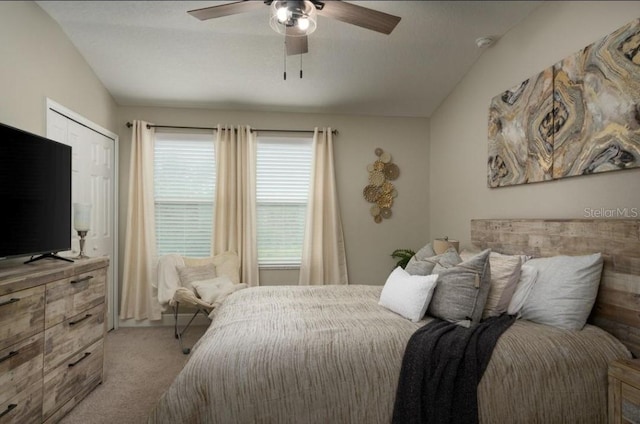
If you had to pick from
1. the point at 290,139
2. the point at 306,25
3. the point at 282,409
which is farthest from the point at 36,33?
the point at 282,409

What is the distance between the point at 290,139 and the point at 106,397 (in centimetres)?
296

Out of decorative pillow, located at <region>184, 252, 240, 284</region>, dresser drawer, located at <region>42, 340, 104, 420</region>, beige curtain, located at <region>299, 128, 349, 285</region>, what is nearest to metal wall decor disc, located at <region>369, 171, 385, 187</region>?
beige curtain, located at <region>299, 128, 349, 285</region>

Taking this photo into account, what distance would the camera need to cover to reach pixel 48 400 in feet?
6.39

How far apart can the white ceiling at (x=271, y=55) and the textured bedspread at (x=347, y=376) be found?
7.66 feet

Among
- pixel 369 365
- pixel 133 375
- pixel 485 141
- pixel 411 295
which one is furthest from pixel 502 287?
pixel 133 375

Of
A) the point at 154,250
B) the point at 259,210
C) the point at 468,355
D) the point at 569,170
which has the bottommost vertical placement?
the point at 468,355

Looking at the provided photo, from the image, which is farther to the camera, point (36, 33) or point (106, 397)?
point (36, 33)

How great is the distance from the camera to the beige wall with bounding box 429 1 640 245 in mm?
2104

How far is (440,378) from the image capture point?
1601 mm

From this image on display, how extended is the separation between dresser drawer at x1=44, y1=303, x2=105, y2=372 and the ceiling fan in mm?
1984

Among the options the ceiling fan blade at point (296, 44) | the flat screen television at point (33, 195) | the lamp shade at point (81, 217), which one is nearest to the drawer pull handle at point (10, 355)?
the flat screen television at point (33, 195)

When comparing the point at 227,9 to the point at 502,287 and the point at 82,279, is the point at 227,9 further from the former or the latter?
the point at 502,287

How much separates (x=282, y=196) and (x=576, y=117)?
2862 millimetres

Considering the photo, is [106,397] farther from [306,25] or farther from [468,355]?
[306,25]
